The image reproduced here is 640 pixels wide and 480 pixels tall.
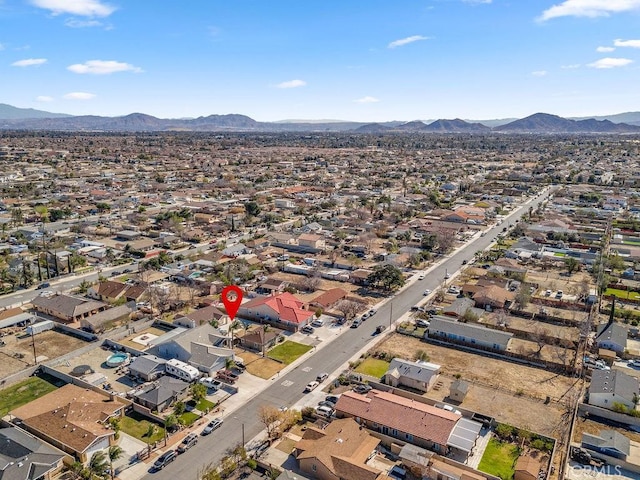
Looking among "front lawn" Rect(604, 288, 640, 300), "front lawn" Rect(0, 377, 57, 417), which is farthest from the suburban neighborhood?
"front lawn" Rect(604, 288, 640, 300)

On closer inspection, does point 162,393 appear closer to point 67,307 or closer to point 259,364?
point 259,364

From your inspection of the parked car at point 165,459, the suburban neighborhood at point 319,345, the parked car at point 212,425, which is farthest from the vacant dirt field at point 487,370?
the parked car at point 165,459

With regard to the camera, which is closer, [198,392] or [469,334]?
[198,392]

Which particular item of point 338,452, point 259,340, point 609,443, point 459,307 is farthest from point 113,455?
point 459,307

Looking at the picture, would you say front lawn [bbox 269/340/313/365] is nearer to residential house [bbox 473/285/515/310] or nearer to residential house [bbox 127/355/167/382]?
→ residential house [bbox 127/355/167/382]

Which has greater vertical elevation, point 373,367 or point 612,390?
point 612,390
